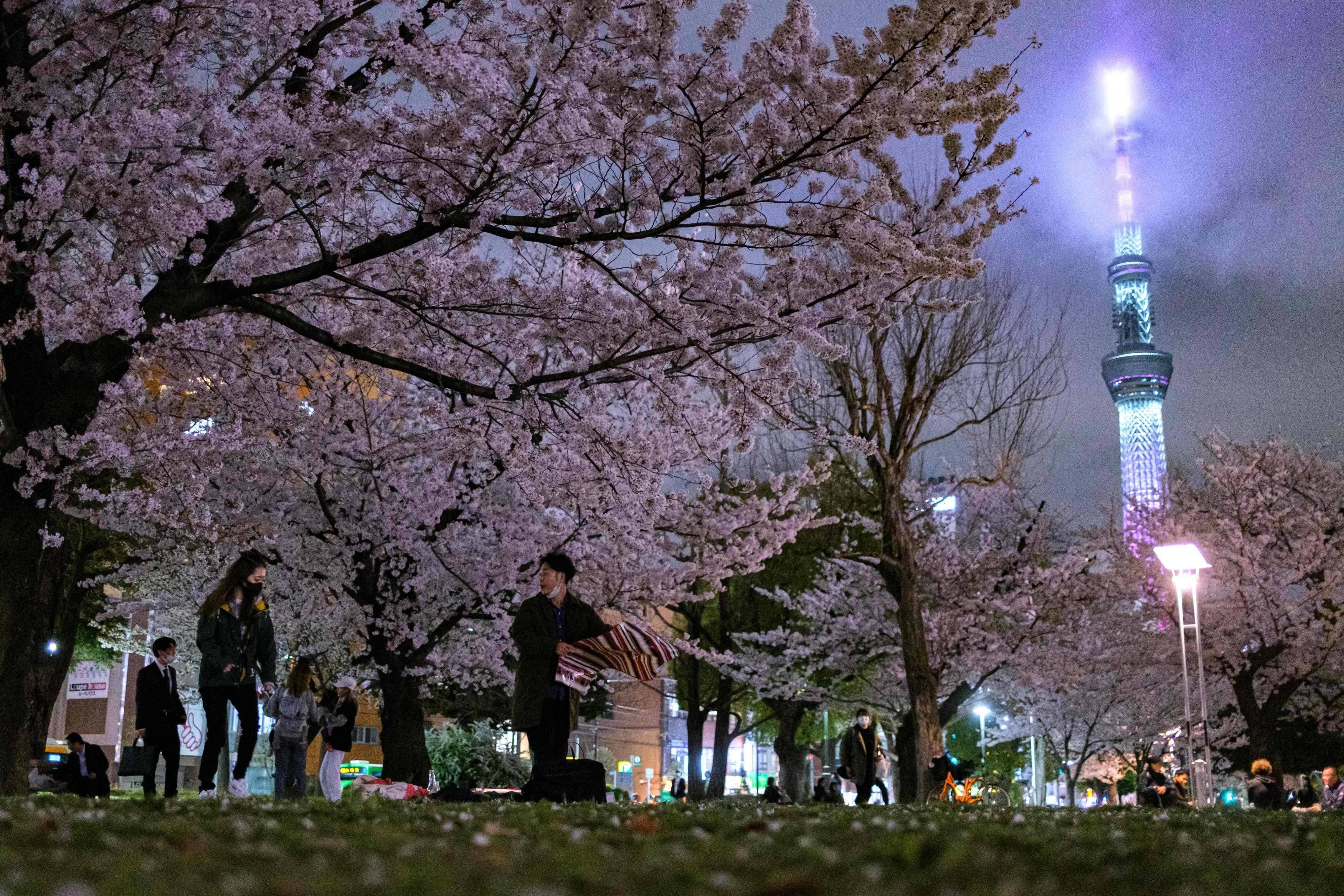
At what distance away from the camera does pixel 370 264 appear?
505 inches

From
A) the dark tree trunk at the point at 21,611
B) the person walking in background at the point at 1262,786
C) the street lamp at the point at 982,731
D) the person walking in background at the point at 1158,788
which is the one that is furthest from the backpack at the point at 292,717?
the street lamp at the point at 982,731

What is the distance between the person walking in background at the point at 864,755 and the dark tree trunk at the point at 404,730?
A: 6.85 m

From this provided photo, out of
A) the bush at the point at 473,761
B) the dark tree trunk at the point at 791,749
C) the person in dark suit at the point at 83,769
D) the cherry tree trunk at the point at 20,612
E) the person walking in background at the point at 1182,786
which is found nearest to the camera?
the cherry tree trunk at the point at 20,612

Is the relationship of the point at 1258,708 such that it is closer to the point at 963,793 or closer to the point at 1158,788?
the point at 1158,788

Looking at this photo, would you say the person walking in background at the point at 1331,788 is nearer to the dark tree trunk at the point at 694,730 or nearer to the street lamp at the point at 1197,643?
the street lamp at the point at 1197,643

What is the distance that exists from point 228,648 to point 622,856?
7.76 m

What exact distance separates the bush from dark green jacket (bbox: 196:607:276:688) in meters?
20.8

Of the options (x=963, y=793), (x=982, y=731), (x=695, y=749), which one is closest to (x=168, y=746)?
(x=963, y=793)

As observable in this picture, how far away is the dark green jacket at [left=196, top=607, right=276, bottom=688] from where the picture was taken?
33.0ft

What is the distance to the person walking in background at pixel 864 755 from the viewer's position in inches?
794

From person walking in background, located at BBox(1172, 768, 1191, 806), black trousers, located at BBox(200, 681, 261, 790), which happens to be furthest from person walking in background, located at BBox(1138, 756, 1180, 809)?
black trousers, located at BBox(200, 681, 261, 790)

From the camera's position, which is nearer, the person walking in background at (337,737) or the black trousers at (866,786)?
the person walking in background at (337,737)

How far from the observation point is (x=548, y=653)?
9125 millimetres

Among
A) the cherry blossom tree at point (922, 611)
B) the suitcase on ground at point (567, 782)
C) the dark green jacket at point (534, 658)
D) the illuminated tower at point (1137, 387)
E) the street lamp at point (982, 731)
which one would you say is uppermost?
the illuminated tower at point (1137, 387)
